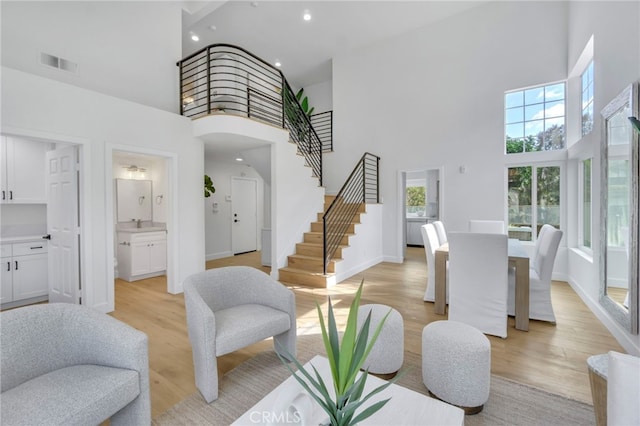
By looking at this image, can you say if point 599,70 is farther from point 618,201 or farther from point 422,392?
point 422,392

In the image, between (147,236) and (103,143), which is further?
(147,236)

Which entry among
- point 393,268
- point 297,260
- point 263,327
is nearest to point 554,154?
point 393,268

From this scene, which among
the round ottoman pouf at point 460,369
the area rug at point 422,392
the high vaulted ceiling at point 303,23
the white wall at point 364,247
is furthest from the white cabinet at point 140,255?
the round ottoman pouf at point 460,369

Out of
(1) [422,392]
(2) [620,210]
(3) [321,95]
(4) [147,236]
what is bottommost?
(1) [422,392]

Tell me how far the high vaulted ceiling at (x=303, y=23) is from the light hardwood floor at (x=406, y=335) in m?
5.09

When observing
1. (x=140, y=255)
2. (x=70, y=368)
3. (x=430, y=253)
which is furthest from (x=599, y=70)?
(x=140, y=255)

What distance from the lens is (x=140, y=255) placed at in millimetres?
4953

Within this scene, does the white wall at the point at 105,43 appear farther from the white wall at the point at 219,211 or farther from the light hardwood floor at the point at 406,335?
the light hardwood floor at the point at 406,335

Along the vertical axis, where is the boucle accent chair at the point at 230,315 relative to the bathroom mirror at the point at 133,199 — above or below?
below

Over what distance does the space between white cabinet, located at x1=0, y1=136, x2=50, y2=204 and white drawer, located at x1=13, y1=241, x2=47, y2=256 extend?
2.04 ft

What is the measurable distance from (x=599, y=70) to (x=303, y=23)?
16.6ft

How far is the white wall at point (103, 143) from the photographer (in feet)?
9.48

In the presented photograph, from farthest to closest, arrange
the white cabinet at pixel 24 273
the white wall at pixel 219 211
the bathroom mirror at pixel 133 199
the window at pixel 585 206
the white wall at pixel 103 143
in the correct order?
1. the white wall at pixel 219 211
2. the bathroom mirror at pixel 133 199
3. the window at pixel 585 206
4. the white cabinet at pixel 24 273
5. the white wall at pixel 103 143

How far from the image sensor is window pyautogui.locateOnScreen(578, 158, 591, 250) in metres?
3.91
